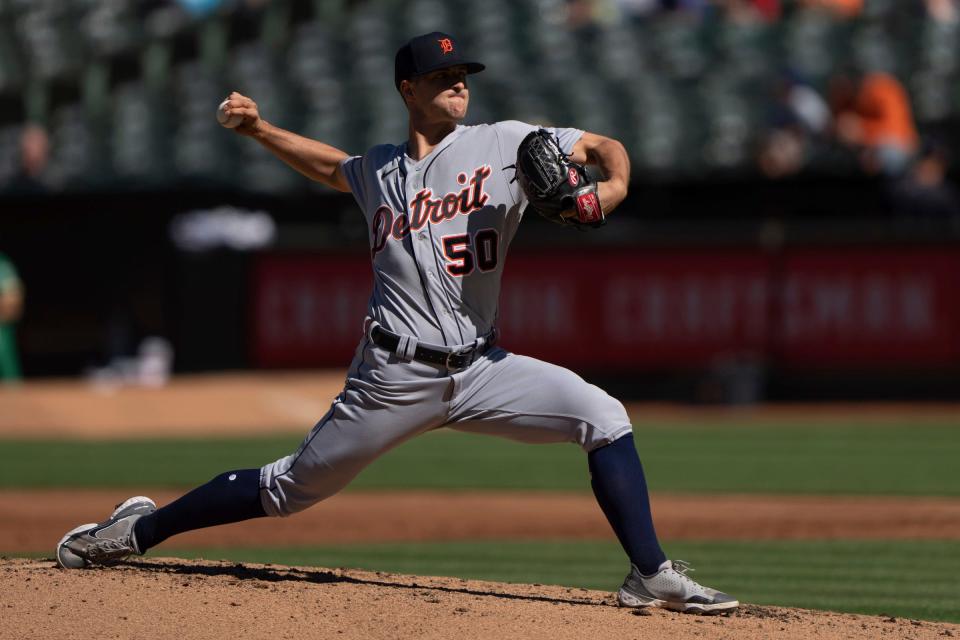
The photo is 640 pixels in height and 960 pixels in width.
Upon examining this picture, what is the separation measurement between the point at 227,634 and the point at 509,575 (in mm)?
2359

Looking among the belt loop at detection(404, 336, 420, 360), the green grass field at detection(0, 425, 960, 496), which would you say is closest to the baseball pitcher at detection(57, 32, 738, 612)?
the belt loop at detection(404, 336, 420, 360)

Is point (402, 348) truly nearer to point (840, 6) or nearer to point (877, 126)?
point (877, 126)

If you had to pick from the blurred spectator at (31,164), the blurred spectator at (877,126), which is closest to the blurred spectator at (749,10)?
the blurred spectator at (877,126)

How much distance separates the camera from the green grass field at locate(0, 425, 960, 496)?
35.4 feet

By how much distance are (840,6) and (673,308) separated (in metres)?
4.35

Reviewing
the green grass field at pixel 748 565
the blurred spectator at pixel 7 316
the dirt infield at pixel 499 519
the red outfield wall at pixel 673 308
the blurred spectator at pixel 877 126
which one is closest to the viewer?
the green grass field at pixel 748 565

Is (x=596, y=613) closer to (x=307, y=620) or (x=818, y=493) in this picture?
(x=307, y=620)

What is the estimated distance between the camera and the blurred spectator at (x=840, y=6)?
1714 cm

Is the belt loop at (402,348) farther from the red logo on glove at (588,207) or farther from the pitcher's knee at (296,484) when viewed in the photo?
the red logo on glove at (588,207)

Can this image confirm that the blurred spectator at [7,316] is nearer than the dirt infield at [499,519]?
No

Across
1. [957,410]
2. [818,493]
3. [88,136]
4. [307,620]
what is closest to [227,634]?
[307,620]

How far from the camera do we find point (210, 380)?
15047 mm

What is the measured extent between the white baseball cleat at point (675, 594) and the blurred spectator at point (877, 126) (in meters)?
10.6

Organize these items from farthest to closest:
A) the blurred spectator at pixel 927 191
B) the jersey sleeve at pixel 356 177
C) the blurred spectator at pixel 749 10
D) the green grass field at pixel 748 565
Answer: the blurred spectator at pixel 749 10 < the blurred spectator at pixel 927 191 < the green grass field at pixel 748 565 < the jersey sleeve at pixel 356 177
